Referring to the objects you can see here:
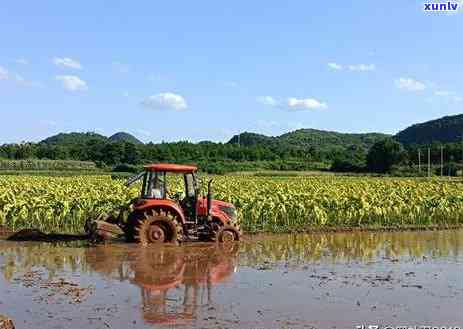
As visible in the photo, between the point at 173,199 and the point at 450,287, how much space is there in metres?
6.71

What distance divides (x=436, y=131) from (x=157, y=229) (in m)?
129

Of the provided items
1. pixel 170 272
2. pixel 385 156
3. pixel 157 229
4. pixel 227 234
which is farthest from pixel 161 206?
pixel 385 156

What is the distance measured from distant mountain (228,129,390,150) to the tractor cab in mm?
131065

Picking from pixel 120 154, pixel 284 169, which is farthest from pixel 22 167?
pixel 284 169

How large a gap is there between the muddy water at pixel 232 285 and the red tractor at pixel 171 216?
0.39 meters

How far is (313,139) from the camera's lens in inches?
6639

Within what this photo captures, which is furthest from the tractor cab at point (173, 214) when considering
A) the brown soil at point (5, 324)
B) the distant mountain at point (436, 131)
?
the distant mountain at point (436, 131)

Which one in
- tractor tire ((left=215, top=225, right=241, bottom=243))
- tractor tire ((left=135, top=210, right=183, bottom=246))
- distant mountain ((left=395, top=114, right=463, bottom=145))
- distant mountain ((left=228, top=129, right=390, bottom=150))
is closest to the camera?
tractor tire ((left=135, top=210, right=183, bottom=246))

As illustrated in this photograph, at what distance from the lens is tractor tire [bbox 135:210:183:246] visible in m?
13.1

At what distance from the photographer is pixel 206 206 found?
539 inches

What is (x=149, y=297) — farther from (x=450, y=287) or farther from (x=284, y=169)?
(x=284, y=169)

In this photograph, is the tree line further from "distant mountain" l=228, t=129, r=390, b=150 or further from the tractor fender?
the tractor fender

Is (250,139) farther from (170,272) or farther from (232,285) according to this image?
(232,285)

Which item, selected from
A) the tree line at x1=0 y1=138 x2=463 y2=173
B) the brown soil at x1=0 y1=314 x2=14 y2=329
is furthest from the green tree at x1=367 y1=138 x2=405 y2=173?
the brown soil at x1=0 y1=314 x2=14 y2=329
